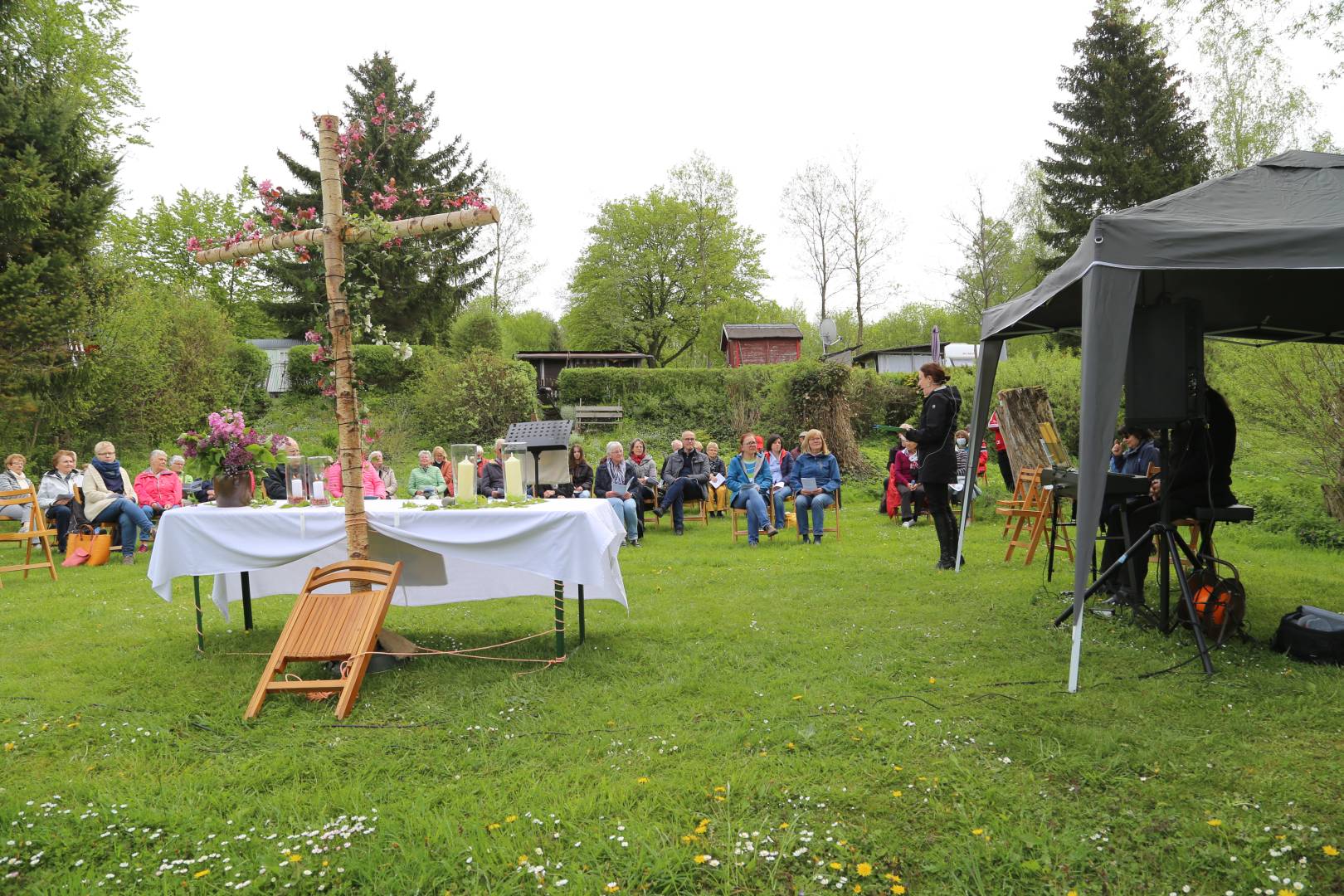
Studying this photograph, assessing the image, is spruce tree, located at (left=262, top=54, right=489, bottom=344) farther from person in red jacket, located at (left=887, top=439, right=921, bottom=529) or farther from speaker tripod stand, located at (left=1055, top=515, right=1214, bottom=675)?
speaker tripod stand, located at (left=1055, top=515, right=1214, bottom=675)

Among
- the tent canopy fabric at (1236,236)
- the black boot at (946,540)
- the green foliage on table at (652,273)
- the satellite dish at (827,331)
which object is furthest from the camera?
the green foliage on table at (652,273)

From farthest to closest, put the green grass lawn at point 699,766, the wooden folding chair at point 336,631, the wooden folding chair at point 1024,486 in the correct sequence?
the wooden folding chair at point 1024,486
the wooden folding chair at point 336,631
the green grass lawn at point 699,766

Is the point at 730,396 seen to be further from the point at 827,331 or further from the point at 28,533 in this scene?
the point at 28,533

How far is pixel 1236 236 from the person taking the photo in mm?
3732

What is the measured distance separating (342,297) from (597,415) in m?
15.0

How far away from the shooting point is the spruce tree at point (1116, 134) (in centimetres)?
2102

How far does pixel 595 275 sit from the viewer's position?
116ft

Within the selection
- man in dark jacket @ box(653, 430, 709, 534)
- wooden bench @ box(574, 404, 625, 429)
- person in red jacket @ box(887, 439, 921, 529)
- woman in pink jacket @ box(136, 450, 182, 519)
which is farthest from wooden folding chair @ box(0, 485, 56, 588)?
wooden bench @ box(574, 404, 625, 429)

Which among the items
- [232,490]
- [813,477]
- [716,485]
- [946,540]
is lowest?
[946,540]

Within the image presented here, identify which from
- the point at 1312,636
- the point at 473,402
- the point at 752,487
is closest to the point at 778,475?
the point at 752,487

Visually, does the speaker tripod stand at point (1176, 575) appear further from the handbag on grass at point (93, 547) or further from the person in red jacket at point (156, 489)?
the person in red jacket at point (156, 489)

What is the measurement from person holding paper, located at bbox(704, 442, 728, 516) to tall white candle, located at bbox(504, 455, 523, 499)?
6736 mm

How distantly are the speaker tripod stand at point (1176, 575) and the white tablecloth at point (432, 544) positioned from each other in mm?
2544

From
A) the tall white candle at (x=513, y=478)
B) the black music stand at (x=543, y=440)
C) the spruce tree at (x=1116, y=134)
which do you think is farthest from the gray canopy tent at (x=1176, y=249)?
the spruce tree at (x=1116, y=134)
